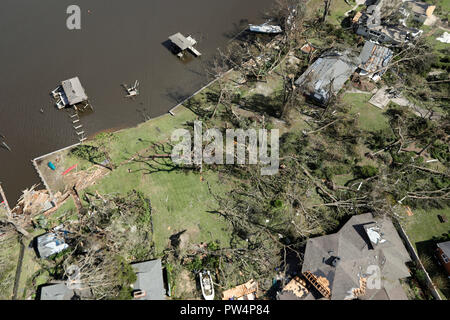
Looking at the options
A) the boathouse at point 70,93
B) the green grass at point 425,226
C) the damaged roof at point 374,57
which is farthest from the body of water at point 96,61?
the green grass at point 425,226

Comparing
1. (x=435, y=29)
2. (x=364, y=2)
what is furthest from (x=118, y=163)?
(x=435, y=29)

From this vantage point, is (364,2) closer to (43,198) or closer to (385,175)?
(385,175)

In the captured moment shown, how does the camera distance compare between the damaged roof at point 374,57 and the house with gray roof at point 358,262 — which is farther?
the damaged roof at point 374,57

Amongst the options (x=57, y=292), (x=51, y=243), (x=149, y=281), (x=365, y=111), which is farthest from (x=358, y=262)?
(x=51, y=243)

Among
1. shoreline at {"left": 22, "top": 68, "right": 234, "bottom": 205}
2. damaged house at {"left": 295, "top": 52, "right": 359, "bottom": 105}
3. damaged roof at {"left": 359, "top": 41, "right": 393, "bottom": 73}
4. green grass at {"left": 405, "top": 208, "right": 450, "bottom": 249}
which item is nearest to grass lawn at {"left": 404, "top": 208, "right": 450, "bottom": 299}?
green grass at {"left": 405, "top": 208, "right": 450, "bottom": 249}

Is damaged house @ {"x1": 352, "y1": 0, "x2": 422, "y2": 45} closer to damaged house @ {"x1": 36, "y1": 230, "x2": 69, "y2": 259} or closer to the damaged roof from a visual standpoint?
the damaged roof

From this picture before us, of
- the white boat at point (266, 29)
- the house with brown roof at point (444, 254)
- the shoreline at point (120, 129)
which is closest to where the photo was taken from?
the house with brown roof at point (444, 254)

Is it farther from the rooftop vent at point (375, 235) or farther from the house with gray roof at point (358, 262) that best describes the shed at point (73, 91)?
the rooftop vent at point (375, 235)
